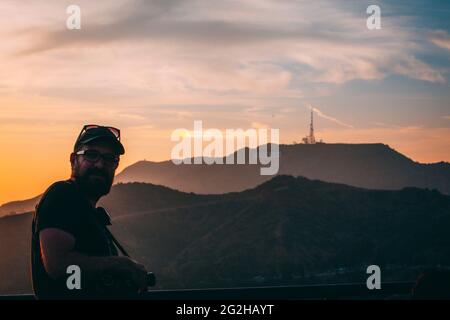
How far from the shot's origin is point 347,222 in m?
126

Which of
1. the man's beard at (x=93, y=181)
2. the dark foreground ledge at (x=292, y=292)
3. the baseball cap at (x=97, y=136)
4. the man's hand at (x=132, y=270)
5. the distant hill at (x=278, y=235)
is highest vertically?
the baseball cap at (x=97, y=136)

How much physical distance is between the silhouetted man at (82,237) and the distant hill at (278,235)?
90.8 m

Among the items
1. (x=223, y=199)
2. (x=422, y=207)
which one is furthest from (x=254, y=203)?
(x=422, y=207)

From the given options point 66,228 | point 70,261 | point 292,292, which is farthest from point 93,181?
point 292,292

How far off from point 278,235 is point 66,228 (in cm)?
11722

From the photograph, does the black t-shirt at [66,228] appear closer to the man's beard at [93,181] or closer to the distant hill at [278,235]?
the man's beard at [93,181]

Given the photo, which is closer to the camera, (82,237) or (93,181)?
(82,237)

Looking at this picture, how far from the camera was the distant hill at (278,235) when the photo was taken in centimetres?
10719

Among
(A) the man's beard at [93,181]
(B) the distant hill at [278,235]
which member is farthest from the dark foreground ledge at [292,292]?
(B) the distant hill at [278,235]

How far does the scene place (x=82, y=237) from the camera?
4.54m

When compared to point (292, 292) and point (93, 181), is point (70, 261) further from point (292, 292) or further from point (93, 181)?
point (292, 292)

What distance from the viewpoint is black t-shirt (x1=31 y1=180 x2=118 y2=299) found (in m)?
4.36
